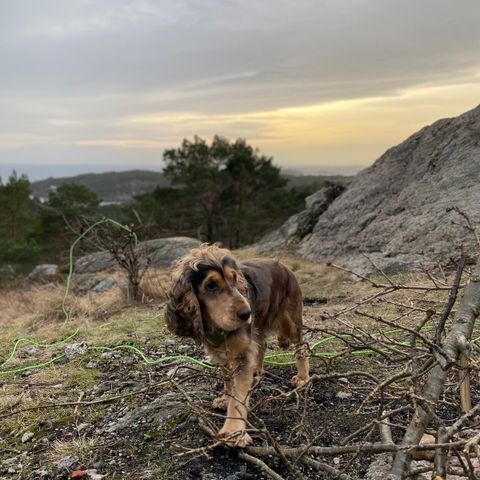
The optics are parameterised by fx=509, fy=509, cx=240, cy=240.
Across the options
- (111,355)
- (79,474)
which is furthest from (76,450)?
(111,355)

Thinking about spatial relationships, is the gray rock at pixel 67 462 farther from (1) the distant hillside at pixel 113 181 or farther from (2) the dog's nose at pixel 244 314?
(1) the distant hillside at pixel 113 181

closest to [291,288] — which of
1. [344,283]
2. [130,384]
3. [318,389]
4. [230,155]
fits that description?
[318,389]

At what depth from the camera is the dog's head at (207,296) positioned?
11.8 feet

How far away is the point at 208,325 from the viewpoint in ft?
12.5

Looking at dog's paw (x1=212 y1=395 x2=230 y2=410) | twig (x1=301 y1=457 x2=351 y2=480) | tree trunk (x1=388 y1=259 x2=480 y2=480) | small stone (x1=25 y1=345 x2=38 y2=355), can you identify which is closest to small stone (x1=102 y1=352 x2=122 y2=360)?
small stone (x1=25 y1=345 x2=38 y2=355)

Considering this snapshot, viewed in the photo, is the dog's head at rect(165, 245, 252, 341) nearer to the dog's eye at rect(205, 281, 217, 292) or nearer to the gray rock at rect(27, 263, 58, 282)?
the dog's eye at rect(205, 281, 217, 292)

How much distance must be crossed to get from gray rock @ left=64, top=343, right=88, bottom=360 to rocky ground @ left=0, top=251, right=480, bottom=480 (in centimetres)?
2

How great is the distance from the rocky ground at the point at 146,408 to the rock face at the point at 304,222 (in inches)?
231

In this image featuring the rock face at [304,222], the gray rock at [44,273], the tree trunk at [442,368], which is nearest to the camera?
the tree trunk at [442,368]

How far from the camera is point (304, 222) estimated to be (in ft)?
44.2

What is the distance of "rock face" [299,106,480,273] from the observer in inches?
367

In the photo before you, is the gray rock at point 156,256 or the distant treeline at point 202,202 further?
the distant treeline at point 202,202

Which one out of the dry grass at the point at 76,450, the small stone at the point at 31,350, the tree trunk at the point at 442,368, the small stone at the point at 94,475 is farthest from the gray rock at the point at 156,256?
the tree trunk at the point at 442,368

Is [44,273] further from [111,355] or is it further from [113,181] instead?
[113,181]
